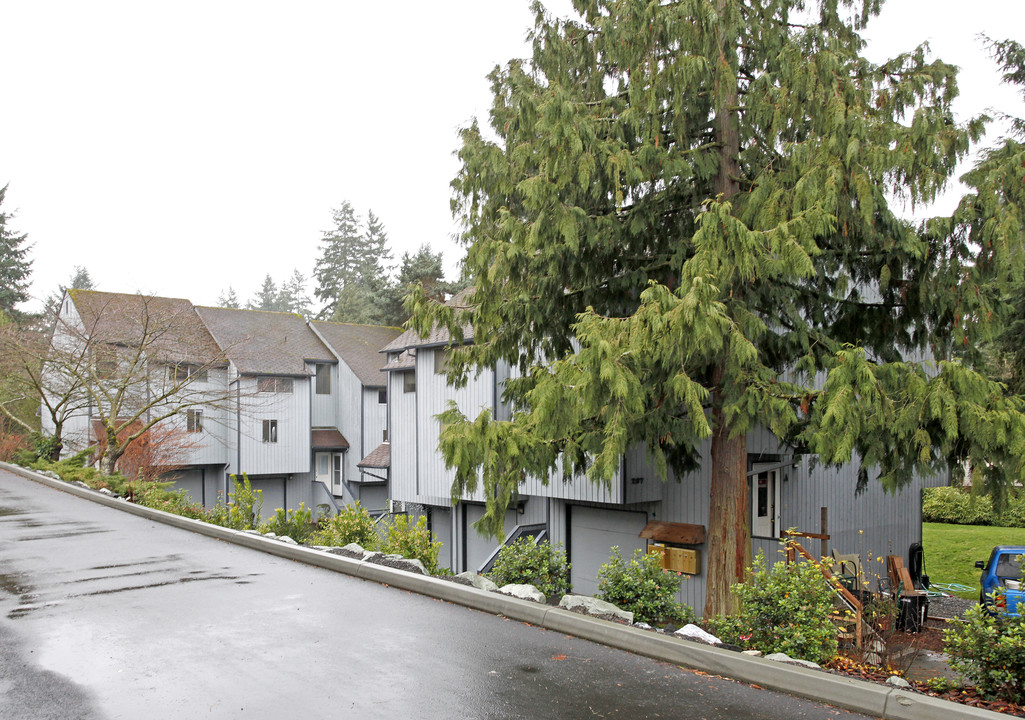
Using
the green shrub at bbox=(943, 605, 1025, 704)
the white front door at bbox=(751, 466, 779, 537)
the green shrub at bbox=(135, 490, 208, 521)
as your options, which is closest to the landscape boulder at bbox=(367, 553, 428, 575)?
the green shrub at bbox=(943, 605, 1025, 704)

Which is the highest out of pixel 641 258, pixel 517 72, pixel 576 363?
pixel 517 72

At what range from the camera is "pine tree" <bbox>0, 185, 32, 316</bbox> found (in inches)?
1948

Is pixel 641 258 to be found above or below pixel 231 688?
above

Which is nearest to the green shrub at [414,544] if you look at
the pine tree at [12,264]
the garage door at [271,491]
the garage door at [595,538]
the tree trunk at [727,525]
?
the tree trunk at [727,525]

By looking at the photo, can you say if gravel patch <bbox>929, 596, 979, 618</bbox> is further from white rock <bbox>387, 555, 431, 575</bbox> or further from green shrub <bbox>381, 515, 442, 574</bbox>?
white rock <bbox>387, 555, 431, 575</bbox>

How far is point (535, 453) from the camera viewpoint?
884cm

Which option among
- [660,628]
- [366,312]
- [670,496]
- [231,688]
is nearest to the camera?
[231,688]

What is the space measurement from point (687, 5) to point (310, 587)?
7862mm

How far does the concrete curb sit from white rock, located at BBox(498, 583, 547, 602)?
0.68ft

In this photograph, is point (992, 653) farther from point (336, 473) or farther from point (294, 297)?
point (294, 297)

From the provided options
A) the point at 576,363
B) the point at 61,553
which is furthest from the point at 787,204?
the point at 61,553

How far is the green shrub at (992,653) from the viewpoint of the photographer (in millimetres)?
4867

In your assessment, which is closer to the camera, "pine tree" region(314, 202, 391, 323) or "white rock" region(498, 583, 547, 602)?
"white rock" region(498, 583, 547, 602)

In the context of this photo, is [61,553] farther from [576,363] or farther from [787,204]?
[787,204]
